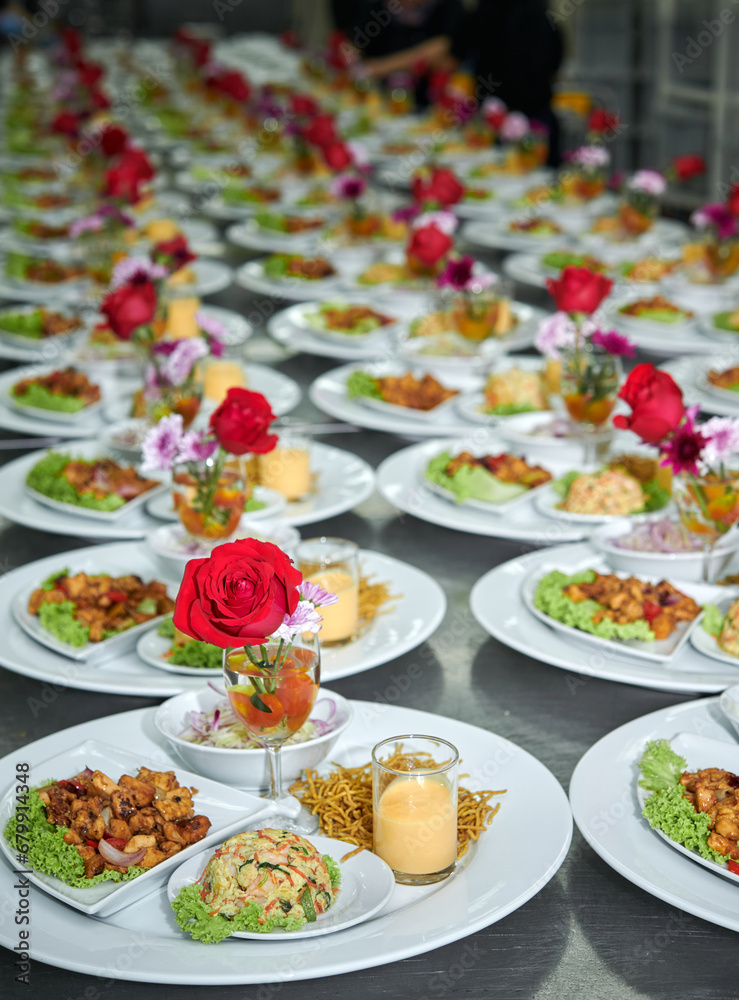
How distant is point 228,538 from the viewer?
2.00 meters

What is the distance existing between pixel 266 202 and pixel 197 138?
185cm

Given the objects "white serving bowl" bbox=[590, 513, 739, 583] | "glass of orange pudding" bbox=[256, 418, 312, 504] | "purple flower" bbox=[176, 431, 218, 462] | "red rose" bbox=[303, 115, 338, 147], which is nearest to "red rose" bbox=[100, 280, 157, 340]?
"glass of orange pudding" bbox=[256, 418, 312, 504]

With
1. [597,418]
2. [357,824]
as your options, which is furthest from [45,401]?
[357,824]

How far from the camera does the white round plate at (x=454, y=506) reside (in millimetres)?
2191

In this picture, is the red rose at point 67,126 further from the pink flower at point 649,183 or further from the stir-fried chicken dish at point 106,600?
the stir-fried chicken dish at point 106,600

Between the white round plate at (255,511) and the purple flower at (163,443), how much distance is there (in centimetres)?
26

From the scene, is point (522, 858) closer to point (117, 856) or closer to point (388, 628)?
point (117, 856)

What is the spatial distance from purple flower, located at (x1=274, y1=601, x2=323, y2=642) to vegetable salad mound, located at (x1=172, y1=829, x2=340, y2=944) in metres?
0.21

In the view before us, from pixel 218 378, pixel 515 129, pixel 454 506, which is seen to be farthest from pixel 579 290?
pixel 515 129

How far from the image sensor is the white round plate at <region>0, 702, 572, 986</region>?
1157mm

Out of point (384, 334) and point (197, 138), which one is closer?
point (384, 334)

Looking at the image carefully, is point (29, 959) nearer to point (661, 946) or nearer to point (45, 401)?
point (661, 946)

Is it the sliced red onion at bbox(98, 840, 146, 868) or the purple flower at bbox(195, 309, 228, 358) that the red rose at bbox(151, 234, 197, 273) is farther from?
the sliced red onion at bbox(98, 840, 146, 868)

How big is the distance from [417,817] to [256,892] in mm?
189
